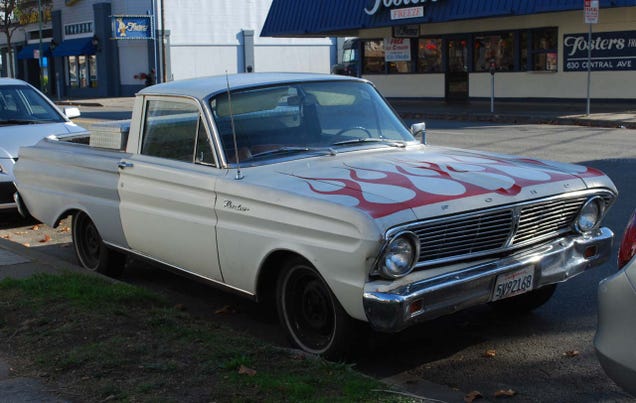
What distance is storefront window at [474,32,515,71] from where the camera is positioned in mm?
28953

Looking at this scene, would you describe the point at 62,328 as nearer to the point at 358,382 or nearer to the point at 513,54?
the point at 358,382

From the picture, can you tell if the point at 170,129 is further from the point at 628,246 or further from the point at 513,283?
the point at 628,246

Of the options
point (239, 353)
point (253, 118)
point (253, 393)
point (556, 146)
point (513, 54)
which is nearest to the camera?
point (253, 393)

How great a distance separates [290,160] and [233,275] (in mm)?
886

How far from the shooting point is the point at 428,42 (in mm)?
32031

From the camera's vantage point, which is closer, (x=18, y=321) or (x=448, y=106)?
(x=18, y=321)

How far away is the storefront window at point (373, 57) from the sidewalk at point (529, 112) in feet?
8.61

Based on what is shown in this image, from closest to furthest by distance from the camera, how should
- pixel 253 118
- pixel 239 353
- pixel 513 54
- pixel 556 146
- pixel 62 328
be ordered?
pixel 239 353
pixel 62 328
pixel 253 118
pixel 556 146
pixel 513 54

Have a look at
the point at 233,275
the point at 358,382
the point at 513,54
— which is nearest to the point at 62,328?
the point at 233,275

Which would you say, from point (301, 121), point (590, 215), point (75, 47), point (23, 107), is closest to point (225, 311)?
point (301, 121)

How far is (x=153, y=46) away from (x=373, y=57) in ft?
57.8

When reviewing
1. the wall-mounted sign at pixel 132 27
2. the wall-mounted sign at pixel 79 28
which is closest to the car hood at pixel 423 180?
the wall-mounted sign at pixel 132 27

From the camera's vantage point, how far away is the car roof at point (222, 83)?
6168 millimetres

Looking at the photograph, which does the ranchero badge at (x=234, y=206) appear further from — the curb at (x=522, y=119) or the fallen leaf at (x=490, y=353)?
the curb at (x=522, y=119)
